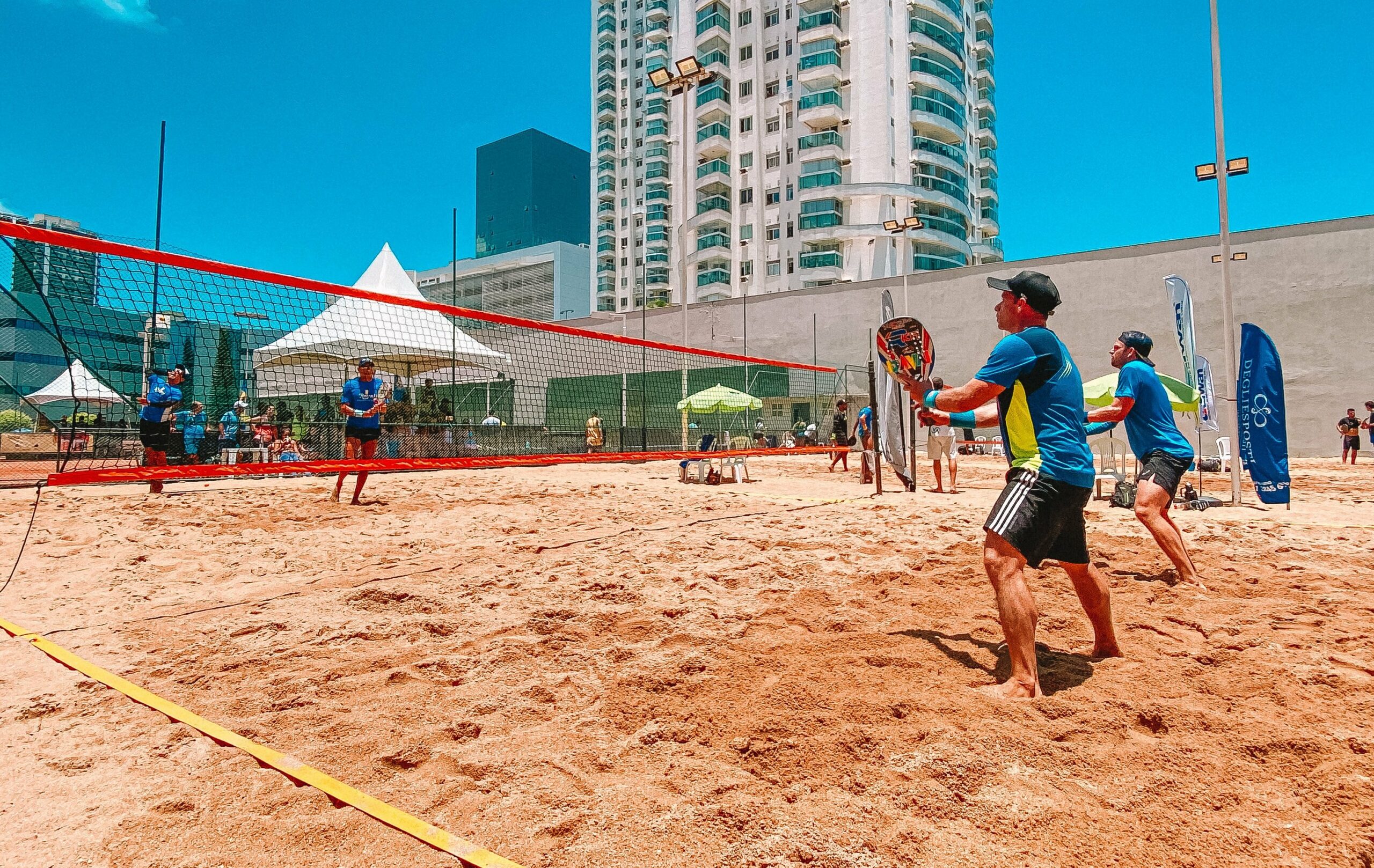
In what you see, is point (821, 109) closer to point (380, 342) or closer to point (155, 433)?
point (380, 342)

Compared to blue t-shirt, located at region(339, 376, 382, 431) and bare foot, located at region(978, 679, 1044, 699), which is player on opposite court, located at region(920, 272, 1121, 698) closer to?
bare foot, located at region(978, 679, 1044, 699)

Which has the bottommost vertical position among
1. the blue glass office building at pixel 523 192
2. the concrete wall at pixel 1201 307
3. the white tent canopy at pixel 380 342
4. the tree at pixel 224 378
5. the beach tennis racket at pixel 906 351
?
the beach tennis racket at pixel 906 351

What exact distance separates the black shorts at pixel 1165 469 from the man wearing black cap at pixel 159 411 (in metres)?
7.98

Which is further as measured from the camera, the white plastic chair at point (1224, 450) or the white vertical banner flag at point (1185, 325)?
the white plastic chair at point (1224, 450)

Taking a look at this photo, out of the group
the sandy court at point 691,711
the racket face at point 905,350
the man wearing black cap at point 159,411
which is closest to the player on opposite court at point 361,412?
the man wearing black cap at point 159,411

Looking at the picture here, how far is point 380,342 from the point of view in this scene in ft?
33.9

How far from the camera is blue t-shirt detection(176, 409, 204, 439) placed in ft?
30.9

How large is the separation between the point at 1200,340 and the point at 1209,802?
22.9 metres

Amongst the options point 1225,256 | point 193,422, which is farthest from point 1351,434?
point 193,422

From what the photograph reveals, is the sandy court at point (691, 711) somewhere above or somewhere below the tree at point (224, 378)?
below

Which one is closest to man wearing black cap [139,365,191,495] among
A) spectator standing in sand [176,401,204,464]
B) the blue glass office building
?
spectator standing in sand [176,401,204,464]

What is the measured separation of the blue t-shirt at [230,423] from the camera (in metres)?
8.82

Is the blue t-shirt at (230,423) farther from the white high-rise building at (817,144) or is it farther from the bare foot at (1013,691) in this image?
the white high-rise building at (817,144)

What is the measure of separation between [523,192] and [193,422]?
12914cm
